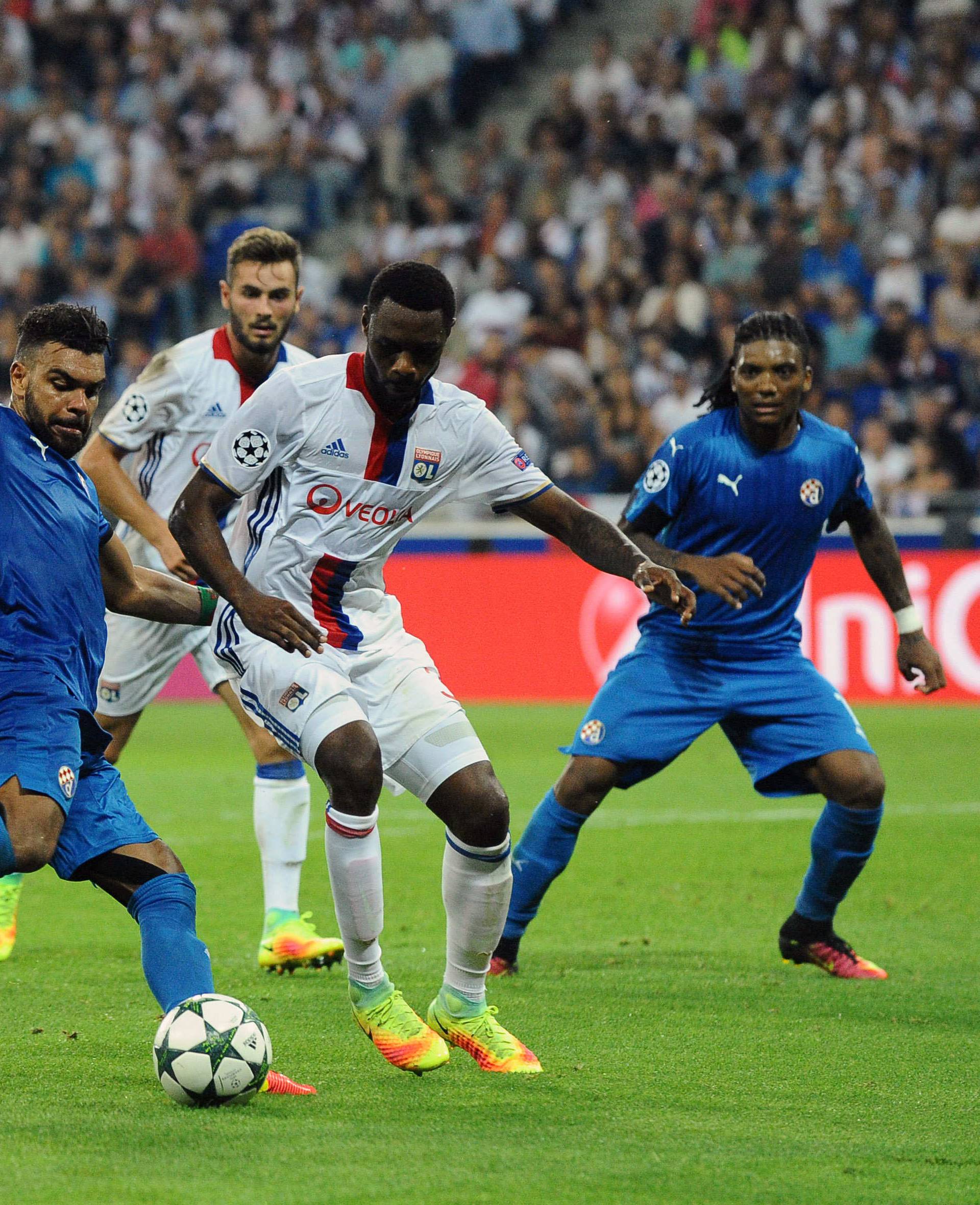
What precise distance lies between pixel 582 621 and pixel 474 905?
937cm

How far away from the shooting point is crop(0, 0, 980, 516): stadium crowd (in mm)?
16094

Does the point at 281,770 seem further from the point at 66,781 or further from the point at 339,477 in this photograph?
the point at 66,781

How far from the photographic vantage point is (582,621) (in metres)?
14.1

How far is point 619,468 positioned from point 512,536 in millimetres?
1289

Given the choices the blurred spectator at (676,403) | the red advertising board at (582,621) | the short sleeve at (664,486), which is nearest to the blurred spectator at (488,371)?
the blurred spectator at (676,403)

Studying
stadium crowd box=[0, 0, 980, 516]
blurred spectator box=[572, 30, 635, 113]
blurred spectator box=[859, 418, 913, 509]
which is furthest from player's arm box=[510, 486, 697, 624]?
blurred spectator box=[572, 30, 635, 113]

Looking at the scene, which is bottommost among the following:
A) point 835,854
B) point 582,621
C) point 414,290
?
point 582,621

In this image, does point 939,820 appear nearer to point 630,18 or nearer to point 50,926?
point 50,926

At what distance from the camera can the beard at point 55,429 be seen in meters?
4.41

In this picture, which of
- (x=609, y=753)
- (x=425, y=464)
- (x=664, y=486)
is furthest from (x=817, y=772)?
(x=425, y=464)

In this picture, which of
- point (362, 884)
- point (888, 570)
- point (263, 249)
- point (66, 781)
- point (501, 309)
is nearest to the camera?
point (66, 781)

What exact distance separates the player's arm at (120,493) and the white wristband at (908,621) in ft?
8.83

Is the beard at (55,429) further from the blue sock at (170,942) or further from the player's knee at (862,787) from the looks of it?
the player's knee at (862,787)

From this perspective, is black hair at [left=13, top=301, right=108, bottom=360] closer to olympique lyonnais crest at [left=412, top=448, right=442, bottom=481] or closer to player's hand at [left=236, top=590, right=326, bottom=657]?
player's hand at [left=236, top=590, right=326, bottom=657]
